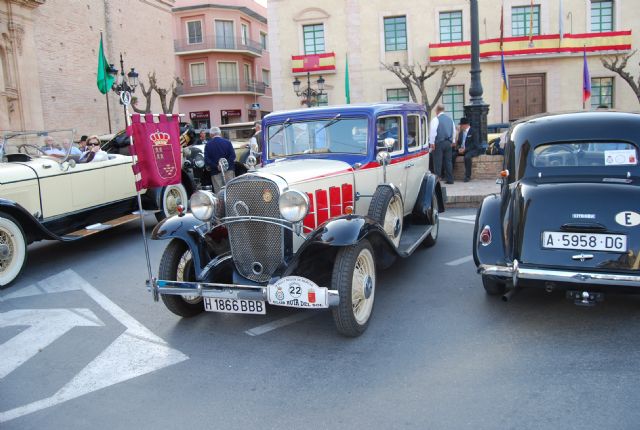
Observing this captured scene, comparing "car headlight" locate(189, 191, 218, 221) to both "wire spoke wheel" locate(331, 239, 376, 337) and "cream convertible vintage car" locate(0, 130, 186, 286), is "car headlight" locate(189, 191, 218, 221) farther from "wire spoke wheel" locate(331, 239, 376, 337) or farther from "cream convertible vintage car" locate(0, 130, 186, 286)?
"cream convertible vintage car" locate(0, 130, 186, 286)

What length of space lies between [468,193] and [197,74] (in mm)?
34752

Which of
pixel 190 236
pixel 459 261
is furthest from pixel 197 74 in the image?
pixel 190 236

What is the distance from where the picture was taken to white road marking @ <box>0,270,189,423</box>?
348 cm

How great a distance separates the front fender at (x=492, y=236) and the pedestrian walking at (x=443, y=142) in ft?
21.6

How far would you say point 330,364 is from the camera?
12.5ft

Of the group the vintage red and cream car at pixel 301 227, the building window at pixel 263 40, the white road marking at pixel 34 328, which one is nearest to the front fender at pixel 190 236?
the vintage red and cream car at pixel 301 227

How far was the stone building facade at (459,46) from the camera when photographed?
2603 cm

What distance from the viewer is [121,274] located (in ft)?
21.6

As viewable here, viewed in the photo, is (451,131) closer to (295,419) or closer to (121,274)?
(121,274)

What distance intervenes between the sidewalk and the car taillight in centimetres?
485

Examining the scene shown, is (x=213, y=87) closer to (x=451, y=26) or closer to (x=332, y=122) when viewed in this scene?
(x=451, y=26)

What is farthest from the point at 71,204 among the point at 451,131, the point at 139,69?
the point at 139,69

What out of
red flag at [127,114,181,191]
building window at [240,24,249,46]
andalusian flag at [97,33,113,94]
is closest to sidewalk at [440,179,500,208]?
red flag at [127,114,181,191]

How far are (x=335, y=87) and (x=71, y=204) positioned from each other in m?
22.4
